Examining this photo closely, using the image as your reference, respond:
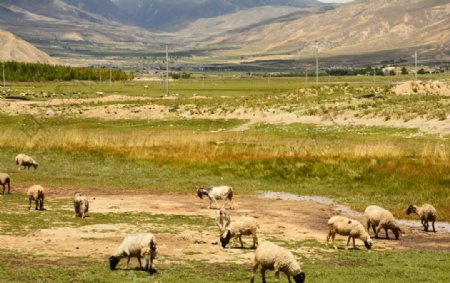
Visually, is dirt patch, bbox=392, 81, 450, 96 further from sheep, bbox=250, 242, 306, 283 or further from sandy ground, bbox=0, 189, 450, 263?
sheep, bbox=250, 242, 306, 283

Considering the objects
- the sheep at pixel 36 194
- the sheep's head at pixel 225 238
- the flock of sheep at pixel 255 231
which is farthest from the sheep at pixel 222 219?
the sheep at pixel 36 194

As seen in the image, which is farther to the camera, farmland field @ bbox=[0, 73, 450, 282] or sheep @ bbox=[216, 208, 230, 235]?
sheep @ bbox=[216, 208, 230, 235]

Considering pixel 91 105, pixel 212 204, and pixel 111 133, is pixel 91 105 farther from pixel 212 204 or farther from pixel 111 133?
pixel 212 204

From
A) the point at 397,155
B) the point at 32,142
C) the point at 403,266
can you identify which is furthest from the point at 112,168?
the point at 403,266

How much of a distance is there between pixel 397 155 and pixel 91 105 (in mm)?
65617

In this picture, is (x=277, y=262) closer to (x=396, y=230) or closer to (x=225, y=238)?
(x=225, y=238)

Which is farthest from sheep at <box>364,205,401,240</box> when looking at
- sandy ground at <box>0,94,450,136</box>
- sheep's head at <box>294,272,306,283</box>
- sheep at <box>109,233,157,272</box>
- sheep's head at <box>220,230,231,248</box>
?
sandy ground at <box>0,94,450,136</box>

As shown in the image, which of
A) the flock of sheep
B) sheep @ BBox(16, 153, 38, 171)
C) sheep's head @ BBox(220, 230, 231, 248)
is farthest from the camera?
sheep @ BBox(16, 153, 38, 171)

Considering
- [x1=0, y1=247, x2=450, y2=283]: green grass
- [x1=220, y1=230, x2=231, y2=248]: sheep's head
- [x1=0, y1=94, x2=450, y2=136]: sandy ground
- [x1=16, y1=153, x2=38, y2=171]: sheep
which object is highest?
[x1=0, y1=94, x2=450, y2=136]: sandy ground

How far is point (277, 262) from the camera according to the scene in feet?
77.7

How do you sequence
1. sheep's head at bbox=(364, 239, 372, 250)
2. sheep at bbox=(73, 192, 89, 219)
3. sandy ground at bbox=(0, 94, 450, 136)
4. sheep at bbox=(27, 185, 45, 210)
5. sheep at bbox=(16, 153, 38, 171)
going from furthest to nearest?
sandy ground at bbox=(0, 94, 450, 136) → sheep at bbox=(16, 153, 38, 171) → sheep at bbox=(27, 185, 45, 210) → sheep at bbox=(73, 192, 89, 219) → sheep's head at bbox=(364, 239, 372, 250)

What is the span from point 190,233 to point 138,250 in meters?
7.30

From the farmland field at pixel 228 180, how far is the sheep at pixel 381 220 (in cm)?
75

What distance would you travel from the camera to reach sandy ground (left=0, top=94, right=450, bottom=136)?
7200cm
